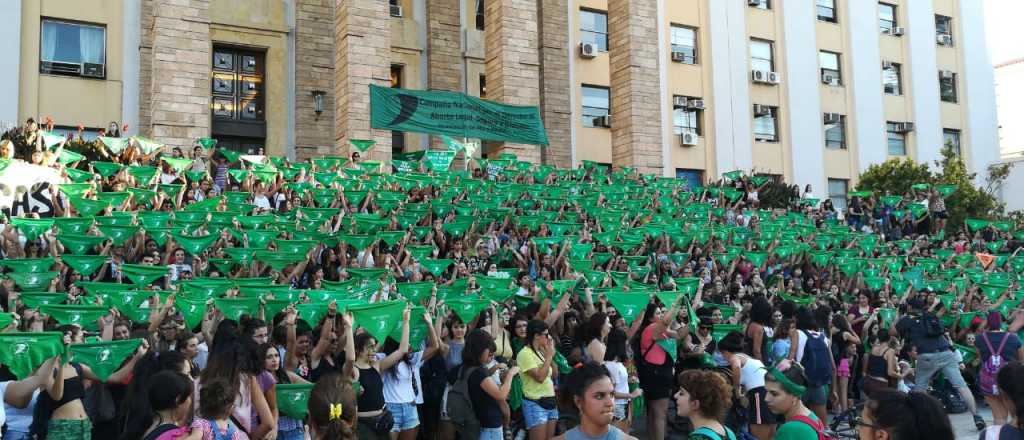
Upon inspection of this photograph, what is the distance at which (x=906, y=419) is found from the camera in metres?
4.00

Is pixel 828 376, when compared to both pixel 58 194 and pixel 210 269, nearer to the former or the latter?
pixel 210 269

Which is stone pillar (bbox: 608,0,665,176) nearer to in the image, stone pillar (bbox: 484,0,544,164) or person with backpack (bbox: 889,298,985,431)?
stone pillar (bbox: 484,0,544,164)

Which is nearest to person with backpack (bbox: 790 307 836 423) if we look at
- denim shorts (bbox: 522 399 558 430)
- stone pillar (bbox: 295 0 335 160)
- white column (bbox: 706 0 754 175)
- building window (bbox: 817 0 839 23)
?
denim shorts (bbox: 522 399 558 430)

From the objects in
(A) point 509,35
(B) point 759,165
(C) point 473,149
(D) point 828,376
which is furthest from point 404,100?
(D) point 828,376

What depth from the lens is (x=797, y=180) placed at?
3819 centimetres

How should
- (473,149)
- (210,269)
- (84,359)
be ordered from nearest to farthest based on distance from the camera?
(84,359) → (210,269) → (473,149)

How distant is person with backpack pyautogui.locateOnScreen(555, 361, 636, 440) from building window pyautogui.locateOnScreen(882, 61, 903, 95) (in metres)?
40.0

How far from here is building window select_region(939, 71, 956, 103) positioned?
42719 millimetres

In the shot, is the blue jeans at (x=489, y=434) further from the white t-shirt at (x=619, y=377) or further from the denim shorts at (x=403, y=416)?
the white t-shirt at (x=619, y=377)

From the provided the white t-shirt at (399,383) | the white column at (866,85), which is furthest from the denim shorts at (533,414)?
the white column at (866,85)

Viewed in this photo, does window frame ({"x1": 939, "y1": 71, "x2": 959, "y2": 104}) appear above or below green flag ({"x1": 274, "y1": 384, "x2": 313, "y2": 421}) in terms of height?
above

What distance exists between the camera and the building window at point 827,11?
131ft

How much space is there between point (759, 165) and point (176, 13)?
74.4 feet

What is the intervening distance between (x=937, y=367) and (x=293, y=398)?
8.85 m
